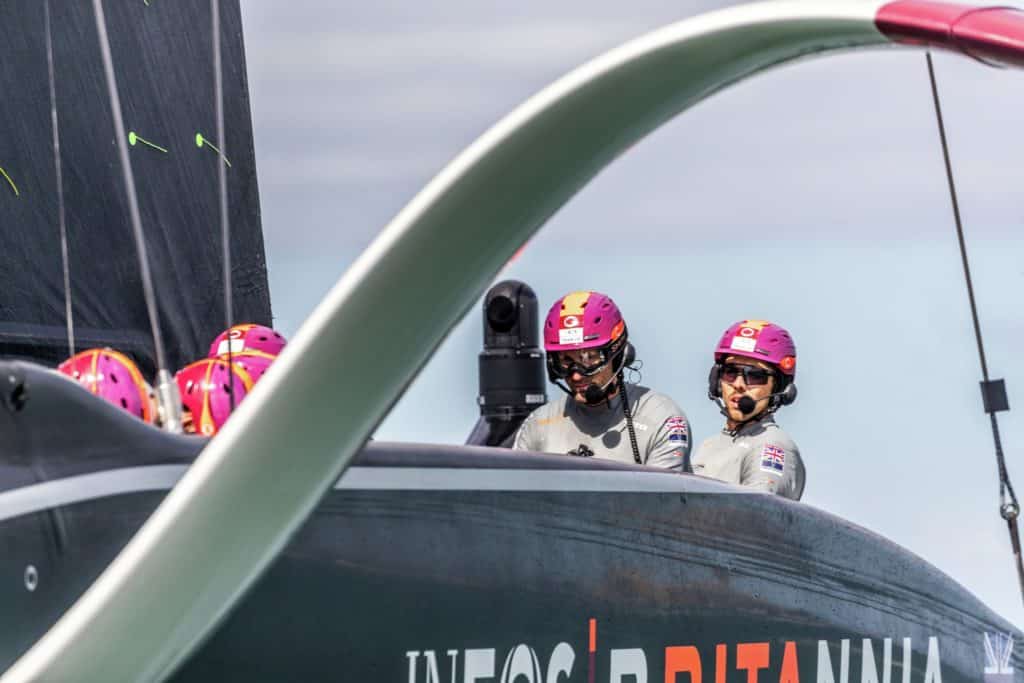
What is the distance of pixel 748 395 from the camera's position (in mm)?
6188

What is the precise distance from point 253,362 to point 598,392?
6.76 feet

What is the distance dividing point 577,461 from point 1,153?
172 centimetres

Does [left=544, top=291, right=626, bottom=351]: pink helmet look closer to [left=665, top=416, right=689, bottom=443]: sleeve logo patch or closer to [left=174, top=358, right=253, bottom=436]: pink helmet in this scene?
[left=665, top=416, right=689, bottom=443]: sleeve logo patch

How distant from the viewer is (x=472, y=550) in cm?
403

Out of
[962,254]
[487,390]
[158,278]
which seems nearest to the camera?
[962,254]

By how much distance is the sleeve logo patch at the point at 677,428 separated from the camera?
5.75m

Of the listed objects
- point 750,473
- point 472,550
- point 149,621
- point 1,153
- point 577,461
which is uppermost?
point 1,153

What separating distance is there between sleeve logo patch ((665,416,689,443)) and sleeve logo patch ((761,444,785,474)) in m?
0.25

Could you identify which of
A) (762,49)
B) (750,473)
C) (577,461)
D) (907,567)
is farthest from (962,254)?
(750,473)

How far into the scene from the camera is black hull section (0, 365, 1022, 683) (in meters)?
3.19

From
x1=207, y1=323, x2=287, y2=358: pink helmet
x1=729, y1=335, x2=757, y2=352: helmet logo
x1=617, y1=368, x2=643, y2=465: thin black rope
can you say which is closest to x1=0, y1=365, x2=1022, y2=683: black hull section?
x1=207, y1=323, x2=287, y2=358: pink helmet

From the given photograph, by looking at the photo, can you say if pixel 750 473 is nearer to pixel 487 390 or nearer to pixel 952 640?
pixel 952 640

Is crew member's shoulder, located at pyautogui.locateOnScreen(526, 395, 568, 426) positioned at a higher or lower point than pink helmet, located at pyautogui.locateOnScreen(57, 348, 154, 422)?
higher

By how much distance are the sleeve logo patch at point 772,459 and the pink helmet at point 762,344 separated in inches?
18.6
